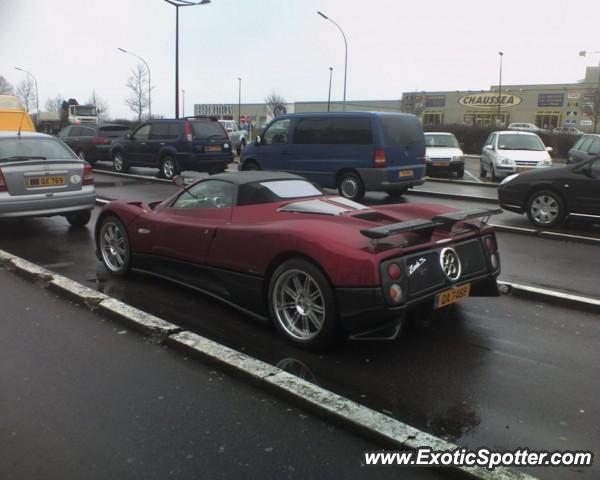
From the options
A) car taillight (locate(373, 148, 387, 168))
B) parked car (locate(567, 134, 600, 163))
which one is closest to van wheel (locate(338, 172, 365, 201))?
car taillight (locate(373, 148, 387, 168))

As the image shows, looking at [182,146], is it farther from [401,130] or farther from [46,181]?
[46,181]

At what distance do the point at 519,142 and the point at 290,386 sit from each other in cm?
1549

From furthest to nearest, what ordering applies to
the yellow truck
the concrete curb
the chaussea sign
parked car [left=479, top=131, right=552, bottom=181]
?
the chaussea sign < parked car [left=479, top=131, right=552, bottom=181] < the yellow truck < the concrete curb

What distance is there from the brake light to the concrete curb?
38.4ft

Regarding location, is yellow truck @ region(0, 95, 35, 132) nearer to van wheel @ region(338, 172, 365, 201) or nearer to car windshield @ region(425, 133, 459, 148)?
van wheel @ region(338, 172, 365, 201)

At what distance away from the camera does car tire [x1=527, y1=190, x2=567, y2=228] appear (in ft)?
30.4

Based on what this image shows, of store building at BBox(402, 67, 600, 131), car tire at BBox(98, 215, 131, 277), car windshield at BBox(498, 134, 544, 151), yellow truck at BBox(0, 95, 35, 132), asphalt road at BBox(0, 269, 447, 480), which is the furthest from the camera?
store building at BBox(402, 67, 600, 131)

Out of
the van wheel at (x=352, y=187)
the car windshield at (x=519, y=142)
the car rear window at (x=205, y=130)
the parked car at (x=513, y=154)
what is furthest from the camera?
the car windshield at (x=519, y=142)

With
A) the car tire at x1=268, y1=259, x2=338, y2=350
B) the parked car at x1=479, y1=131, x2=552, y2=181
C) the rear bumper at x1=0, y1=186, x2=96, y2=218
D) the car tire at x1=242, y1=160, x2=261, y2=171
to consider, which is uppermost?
the parked car at x1=479, y1=131, x2=552, y2=181

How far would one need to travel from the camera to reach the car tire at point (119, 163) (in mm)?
18281

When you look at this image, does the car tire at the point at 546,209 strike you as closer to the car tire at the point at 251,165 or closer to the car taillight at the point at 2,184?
the car tire at the point at 251,165

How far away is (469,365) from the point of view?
3.81 meters

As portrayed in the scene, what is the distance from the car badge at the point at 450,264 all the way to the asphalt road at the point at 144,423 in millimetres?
1548

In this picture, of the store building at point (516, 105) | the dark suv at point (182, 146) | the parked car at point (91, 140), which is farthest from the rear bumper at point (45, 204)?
the store building at point (516, 105)
